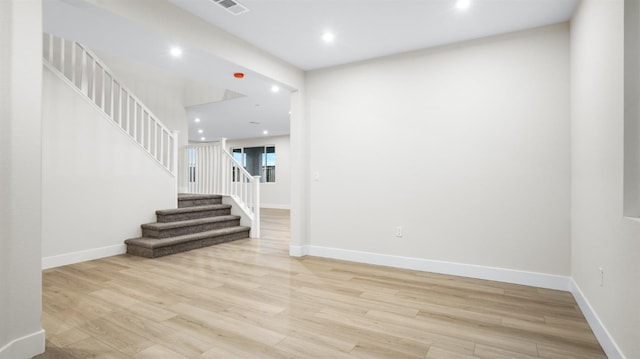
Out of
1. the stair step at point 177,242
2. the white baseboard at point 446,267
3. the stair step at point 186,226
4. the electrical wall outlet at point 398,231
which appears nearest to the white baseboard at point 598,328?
the white baseboard at point 446,267

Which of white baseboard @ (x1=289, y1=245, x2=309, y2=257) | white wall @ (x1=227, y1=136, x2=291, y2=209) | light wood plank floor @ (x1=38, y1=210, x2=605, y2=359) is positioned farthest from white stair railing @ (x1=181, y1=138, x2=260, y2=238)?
white wall @ (x1=227, y1=136, x2=291, y2=209)

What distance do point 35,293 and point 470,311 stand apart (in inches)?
114

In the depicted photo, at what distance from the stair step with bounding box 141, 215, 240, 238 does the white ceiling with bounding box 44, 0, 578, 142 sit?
86.7 inches

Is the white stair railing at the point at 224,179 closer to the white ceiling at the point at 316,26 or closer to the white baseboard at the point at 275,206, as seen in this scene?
the white ceiling at the point at 316,26

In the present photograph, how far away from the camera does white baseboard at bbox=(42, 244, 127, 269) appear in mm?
3881

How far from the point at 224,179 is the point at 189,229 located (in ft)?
4.66

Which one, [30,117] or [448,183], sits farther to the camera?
[448,183]

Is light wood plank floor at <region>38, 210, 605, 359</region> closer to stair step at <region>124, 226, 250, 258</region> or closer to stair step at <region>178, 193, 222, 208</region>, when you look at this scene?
stair step at <region>124, 226, 250, 258</region>

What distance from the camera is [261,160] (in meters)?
12.7

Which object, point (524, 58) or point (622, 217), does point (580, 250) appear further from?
point (524, 58)

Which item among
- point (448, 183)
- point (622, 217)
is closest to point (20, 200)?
point (622, 217)

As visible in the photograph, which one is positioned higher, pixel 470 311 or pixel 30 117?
pixel 30 117

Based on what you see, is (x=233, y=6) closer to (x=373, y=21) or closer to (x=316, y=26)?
(x=316, y=26)

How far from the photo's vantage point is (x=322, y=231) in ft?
14.7
